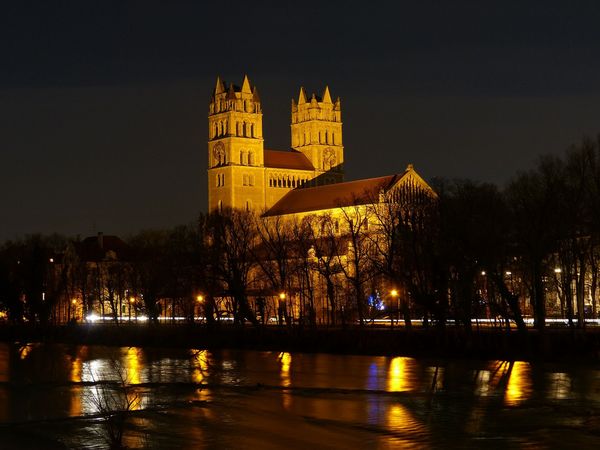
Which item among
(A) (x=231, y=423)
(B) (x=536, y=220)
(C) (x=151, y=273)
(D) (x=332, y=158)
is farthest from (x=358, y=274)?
(D) (x=332, y=158)

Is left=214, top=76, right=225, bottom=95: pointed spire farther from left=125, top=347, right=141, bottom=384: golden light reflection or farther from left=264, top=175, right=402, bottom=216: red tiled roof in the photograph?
left=125, top=347, right=141, bottom=384: golden light reflection

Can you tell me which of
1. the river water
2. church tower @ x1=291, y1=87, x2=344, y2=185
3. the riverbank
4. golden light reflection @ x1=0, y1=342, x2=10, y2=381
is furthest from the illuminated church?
the river water

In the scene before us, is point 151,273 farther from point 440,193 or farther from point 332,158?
point 332,158

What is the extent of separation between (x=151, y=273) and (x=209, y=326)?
92.6 feet

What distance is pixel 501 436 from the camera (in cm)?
3519

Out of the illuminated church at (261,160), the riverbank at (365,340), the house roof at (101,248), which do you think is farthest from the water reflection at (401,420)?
the illuminated church at (261,160)

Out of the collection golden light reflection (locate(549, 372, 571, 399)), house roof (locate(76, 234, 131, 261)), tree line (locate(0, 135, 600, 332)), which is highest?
house roof (locate(76, 234, 131, 261))

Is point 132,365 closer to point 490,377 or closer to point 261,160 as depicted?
point 490,377

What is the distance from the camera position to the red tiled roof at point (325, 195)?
14238 centimetres

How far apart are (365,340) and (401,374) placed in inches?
544

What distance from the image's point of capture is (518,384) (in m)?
48.8

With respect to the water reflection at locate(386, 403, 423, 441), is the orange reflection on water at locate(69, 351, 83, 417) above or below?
above

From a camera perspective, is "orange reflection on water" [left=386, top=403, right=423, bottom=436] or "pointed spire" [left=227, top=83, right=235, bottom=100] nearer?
"orange reflection on water" [left=386, top=403, right=423, bottom=436]

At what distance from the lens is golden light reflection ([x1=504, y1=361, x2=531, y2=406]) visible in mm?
43759
